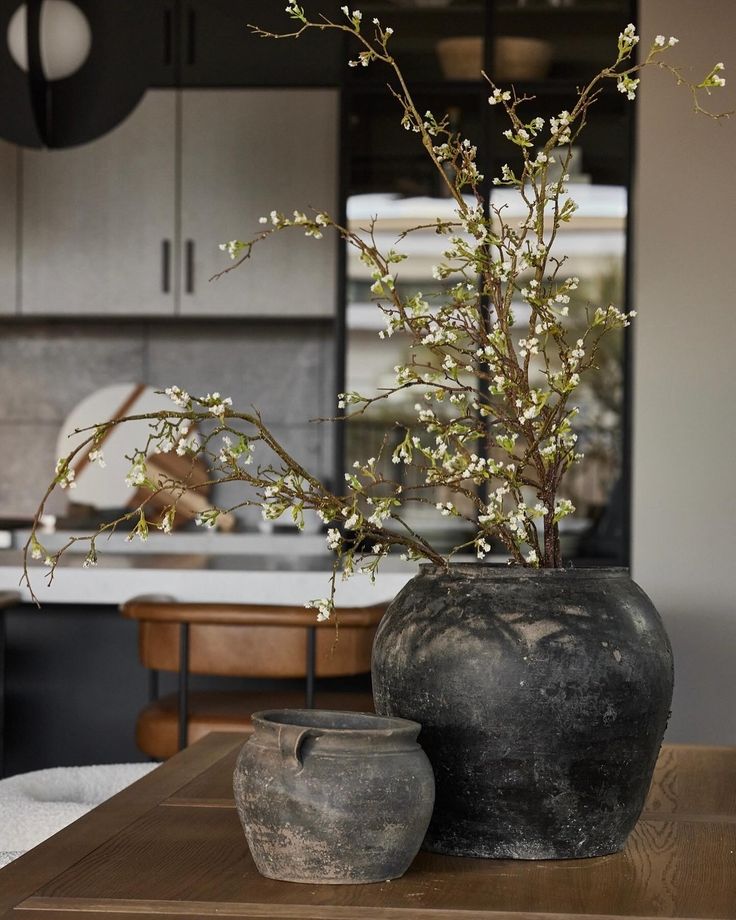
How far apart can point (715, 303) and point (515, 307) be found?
94 cm

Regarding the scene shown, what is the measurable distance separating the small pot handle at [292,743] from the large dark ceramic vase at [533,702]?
0.13 meters

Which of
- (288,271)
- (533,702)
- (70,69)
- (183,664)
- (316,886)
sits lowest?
(183,664)

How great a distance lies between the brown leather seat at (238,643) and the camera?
7.13ft

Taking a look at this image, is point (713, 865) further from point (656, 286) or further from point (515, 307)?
point (515, 307)

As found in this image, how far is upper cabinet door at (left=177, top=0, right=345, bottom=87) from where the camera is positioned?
482 cm

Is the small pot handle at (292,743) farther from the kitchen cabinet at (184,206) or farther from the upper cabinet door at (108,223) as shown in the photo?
the upper cabinet door at (108,223)

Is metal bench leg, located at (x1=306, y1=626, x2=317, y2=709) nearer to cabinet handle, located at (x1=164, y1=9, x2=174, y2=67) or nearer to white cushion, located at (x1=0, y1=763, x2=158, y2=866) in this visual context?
white cushion, located at (x1=0, y1=763, x2=158, y2=866)

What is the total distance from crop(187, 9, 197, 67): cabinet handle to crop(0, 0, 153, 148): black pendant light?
2.47 meters

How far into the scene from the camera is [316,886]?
2.72ft

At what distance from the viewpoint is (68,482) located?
35.0 inches

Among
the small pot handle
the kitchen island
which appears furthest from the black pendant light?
the small pot handle

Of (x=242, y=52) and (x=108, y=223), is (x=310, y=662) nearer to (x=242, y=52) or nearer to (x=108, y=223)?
(x=108, y=223)

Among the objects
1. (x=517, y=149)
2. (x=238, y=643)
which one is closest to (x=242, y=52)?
(x=517, y=149)

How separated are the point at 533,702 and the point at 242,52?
441cm
